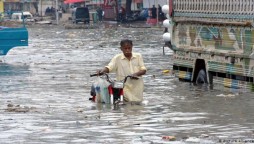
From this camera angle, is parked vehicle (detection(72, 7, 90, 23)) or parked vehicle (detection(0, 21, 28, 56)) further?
parked vehicle (detection(72, 7, 90, 23))

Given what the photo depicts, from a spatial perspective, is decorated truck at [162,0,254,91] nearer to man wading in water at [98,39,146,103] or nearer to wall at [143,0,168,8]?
man wading in water at [98,39,146,103]

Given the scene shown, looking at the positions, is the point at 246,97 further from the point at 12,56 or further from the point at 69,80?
the point at 12,56

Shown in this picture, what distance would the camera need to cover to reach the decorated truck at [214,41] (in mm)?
17469

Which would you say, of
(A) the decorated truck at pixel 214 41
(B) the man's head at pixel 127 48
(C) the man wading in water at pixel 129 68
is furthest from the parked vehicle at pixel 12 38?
(B) the man's head at pixel 127 48

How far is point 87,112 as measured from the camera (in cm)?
1503

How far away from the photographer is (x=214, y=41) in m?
19.0

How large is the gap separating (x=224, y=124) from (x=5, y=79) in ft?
35.3

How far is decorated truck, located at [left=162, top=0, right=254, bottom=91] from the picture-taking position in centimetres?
1747

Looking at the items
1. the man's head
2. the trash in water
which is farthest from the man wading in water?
the trash in water

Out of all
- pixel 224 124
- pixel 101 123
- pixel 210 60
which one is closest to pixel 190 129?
pixel 224 124

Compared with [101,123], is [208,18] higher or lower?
higher

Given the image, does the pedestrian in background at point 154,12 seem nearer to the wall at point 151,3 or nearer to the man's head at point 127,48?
the wall at point 151,3

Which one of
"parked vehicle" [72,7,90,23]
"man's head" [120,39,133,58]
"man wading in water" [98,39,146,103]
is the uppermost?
"man's head" [120,39,133,58]

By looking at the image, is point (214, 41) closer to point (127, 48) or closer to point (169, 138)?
point (127, 48)
